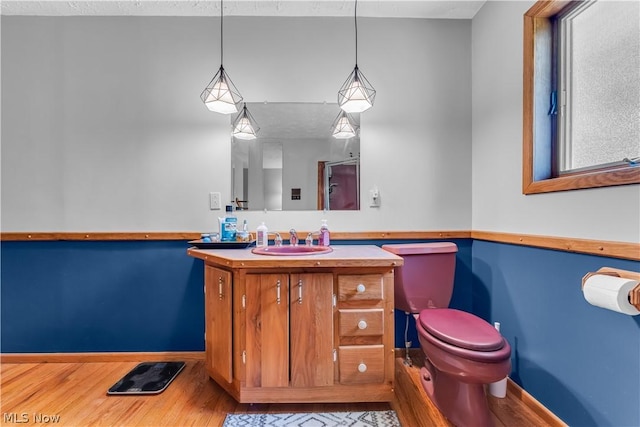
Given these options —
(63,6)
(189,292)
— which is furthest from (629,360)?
(63,6)

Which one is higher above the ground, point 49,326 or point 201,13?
point 201,13

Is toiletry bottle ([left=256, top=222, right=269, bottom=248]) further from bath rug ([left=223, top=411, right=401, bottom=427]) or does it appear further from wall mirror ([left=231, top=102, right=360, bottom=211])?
bath rug ([left=223, top=411, right=401, bottom=427])

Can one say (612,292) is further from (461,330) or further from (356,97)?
(356,97)

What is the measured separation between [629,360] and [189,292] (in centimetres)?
218

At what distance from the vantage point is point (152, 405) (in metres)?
1.49

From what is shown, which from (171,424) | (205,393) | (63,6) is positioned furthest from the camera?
(63,6)

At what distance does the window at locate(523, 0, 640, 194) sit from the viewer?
1.15 meters

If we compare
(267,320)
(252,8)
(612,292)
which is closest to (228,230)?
(267,320)

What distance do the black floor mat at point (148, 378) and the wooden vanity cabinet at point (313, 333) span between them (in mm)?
565

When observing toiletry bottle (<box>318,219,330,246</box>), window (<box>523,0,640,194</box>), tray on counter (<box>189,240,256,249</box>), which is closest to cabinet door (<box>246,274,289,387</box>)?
tray on counter (<box>189,240,256,249</box>)

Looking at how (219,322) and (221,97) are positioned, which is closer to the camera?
(219,322)

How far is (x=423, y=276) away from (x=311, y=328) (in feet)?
2.44

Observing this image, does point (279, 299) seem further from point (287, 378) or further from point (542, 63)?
point (542, 63)

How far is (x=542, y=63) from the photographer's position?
1.46m
